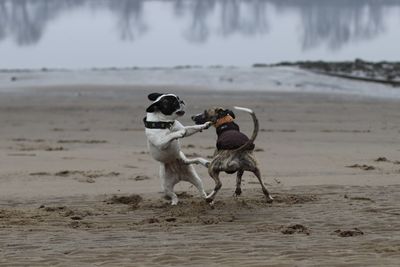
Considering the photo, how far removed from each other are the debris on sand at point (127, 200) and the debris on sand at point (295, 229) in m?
2.15

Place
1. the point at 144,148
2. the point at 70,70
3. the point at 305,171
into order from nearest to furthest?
the point at 305,171, the point at 144,148, the point at 70,70

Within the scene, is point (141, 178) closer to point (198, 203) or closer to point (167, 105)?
point (198, 203)

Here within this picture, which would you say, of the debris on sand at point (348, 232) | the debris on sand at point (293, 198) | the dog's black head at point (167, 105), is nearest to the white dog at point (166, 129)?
the dog's black head at point (167, 105)

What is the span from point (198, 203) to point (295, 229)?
1.64m

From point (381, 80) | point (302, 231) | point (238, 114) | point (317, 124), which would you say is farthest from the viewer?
point (381, 80)

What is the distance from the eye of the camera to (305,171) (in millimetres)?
10727

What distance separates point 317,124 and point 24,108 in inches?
385

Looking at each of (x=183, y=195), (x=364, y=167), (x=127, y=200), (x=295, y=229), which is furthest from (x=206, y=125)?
(x=364, y=167)

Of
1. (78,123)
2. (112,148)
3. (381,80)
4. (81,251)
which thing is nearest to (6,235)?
(81,251)

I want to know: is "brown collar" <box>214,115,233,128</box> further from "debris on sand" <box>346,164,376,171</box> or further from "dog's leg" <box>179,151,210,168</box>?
"debris on sand" <box>346,164,376,171</box>

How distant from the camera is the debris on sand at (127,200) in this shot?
329 inches

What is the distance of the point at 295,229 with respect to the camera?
674 centimetres

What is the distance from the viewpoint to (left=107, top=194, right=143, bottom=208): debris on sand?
329 inches

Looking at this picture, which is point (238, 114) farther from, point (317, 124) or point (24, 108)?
point (24, 108)
